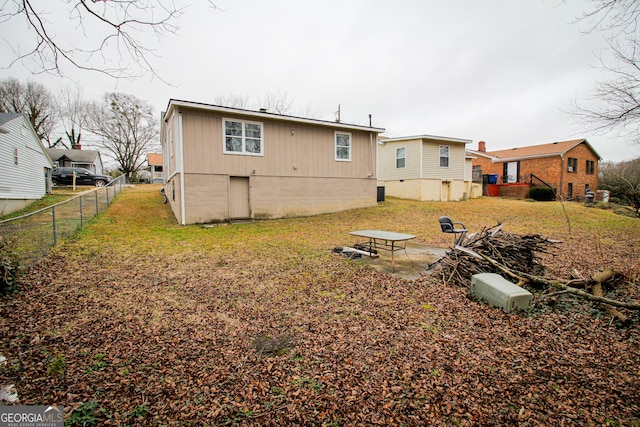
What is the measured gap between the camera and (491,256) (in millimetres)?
5301

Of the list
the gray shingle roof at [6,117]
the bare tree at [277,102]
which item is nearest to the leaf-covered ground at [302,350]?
the gray shingle roof at [6,117]

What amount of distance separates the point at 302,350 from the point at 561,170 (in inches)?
1214

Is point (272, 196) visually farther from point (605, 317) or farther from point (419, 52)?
point (605, 317)

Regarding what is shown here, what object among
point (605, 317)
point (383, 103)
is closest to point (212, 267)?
point (605, 317)

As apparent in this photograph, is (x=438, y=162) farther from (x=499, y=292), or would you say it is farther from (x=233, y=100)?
(x=233, y=100)

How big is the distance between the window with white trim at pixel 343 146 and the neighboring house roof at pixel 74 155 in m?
34.7

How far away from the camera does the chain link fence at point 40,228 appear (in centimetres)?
536

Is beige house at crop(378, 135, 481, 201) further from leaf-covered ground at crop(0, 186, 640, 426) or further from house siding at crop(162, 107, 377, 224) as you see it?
leaf-covered ground at crop(0, 186, 640, 426)

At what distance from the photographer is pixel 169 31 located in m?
4.03

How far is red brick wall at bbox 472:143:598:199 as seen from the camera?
83.4ft

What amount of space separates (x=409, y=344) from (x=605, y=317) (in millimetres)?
2802

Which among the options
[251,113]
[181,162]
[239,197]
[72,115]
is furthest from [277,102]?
[72,115]

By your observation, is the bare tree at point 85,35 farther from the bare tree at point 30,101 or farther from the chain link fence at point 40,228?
the bare tree at point 30,101

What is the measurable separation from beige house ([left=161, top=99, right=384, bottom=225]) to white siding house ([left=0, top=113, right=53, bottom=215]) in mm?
8512
